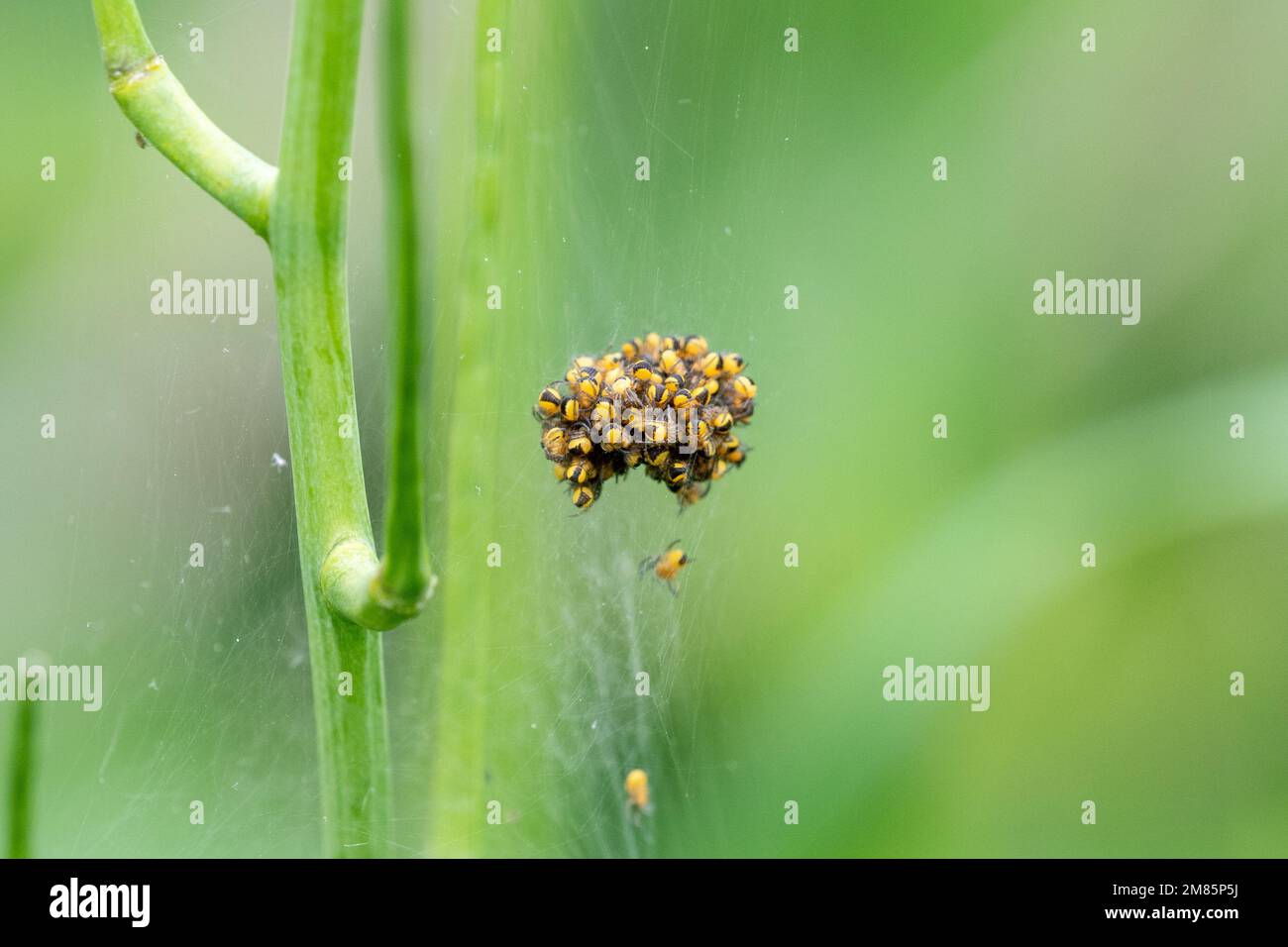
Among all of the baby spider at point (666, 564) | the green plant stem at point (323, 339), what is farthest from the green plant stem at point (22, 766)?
the baby spider at point (666, 564)

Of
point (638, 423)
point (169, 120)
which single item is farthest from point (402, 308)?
point (638, 423)

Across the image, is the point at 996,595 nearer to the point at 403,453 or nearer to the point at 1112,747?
the point at 1112,747

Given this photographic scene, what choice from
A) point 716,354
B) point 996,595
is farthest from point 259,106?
point 996,595

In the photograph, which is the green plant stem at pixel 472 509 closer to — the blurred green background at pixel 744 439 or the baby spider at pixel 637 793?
the blurred green background at pixel 744 439

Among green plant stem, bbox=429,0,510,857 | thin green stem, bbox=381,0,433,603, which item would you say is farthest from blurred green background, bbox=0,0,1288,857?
thin green stem, bbox=381,0,433,603

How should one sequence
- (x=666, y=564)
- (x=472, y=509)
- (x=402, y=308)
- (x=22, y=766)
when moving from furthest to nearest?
(x=666, y=564)
(x=472, y=509)
(x=22, y=766)
(x=402, y=308)

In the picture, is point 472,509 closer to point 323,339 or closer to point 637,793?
point 323,339

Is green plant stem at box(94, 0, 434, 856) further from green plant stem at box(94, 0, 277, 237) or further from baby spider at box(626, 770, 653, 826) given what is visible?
baby spider at box(626, 770, 653, 826)
